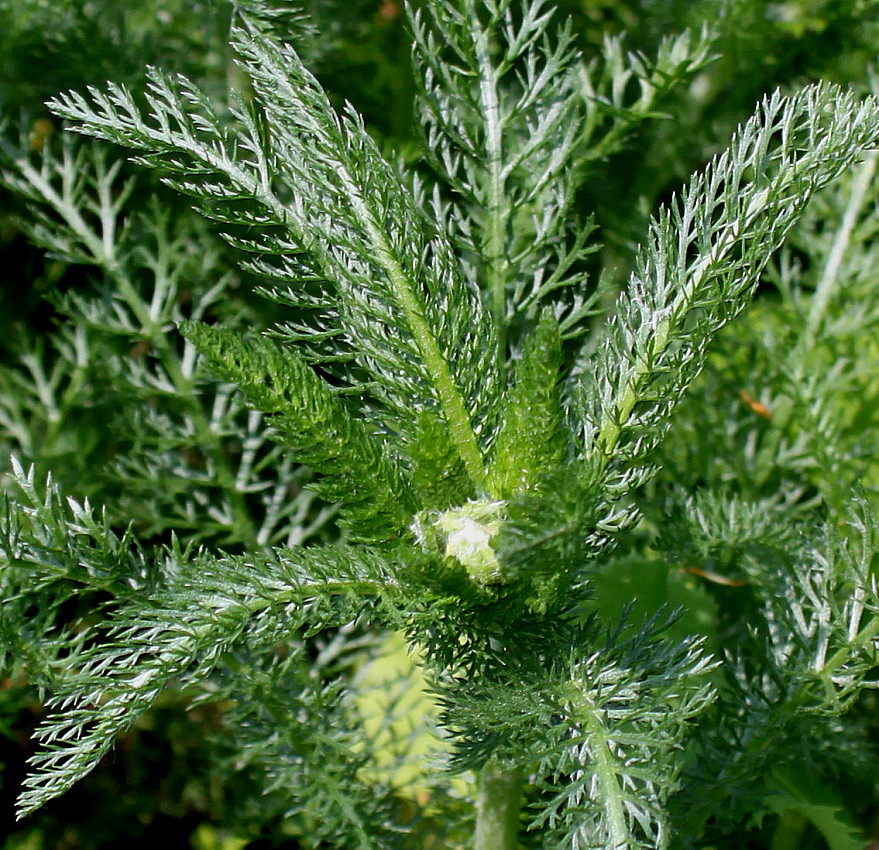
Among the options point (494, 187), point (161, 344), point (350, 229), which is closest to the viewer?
point (350, 229)

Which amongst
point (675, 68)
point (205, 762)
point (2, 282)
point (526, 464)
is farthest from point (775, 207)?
point (2, 282)

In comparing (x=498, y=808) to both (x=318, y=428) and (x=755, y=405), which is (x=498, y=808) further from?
(x=755, y=405)

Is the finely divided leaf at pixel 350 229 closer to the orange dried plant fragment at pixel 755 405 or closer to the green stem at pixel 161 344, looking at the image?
the green stem at pixel 161 344

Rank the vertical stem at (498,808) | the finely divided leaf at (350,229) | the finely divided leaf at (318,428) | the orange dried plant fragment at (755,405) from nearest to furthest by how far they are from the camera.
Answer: the finely divided leaf at (318,428) → the finely divided leaf at (350,229) → the vertical stem at (498,808) → the orange dried plant fragment at (755,405)

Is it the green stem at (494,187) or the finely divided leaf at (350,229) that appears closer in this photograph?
the finely divided leaf at (350,229)

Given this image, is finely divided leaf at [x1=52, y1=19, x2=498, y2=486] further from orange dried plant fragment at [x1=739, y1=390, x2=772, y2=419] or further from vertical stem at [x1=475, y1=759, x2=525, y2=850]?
orange dried plant fragment at [x1=739, y1=390, x2=772, y2=419]

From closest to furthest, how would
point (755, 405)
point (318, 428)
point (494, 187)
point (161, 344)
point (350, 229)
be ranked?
point (318, 428), point (350, 229), point (494, 187), point (161, 344), point (755, 405)

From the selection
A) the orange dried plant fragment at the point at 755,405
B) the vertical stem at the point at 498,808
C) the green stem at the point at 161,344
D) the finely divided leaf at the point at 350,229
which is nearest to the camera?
the finely divided leaf at the point at 350,229

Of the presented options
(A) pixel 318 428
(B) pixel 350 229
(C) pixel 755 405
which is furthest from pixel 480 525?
(C) pixel 755 405

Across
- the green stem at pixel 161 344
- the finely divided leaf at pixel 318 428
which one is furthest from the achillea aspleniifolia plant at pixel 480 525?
the green stem at pixel 161 344
